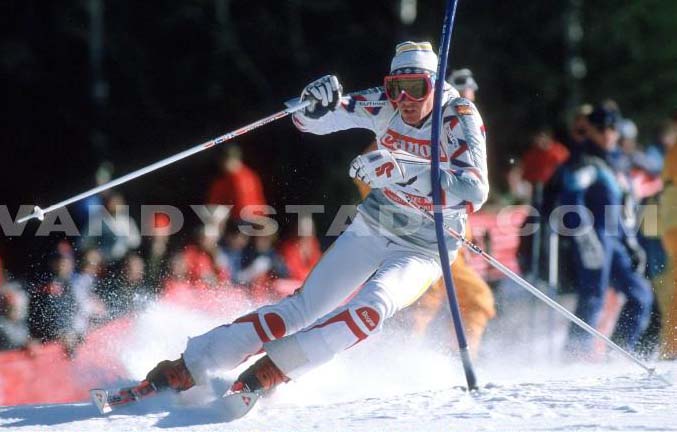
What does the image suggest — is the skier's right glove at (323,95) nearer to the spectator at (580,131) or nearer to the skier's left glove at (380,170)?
the skier's left glove at (380,170)

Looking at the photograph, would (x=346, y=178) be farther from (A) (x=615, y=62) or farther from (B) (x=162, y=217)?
(A) (x=615, y=62)

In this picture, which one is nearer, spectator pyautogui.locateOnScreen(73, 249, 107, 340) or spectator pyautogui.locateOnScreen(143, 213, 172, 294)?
spectator pyautogui.locateOnScreen(73, 249, 107, 340)

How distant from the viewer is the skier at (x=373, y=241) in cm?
525

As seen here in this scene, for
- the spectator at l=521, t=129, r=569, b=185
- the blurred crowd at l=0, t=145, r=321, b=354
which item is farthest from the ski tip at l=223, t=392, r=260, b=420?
the spectator at l=521, t=129, r=569, b=185

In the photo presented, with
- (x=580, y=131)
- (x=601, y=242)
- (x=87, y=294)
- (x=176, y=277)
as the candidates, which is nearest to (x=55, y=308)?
(x=87, y=294)

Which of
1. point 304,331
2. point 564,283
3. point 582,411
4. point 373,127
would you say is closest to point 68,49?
point 564,283

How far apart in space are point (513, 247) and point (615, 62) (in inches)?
307

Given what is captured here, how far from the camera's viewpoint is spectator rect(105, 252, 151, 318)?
7.42m

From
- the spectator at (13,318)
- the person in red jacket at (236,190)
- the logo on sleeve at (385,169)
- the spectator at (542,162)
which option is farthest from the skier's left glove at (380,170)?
the spectator at (542,162)

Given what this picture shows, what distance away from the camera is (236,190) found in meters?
9.27

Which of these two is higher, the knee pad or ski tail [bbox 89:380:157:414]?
the knee pad

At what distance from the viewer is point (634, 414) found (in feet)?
16.0

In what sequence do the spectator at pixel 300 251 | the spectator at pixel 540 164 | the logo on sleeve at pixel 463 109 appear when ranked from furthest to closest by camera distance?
the spectator at pixel 540 164 → the spectator at pixel 300 251 → the logo on sleeve at pixel 463 109

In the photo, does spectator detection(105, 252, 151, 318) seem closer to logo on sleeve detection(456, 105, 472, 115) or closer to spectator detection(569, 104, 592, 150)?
logo on sleeve detection(456, 105, 472, 115)
